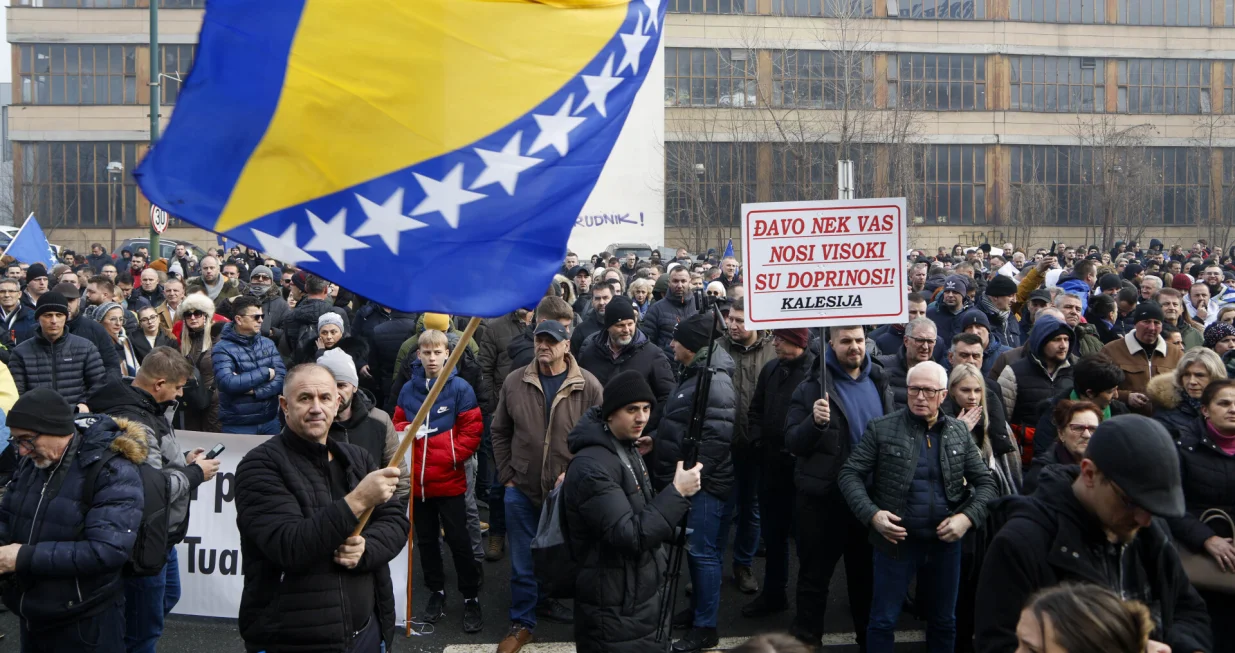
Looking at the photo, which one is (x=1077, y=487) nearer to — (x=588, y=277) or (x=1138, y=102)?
(x=588, y=277)

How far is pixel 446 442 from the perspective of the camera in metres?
7.51

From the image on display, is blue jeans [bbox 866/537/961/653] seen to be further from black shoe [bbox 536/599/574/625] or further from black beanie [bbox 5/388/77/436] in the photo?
black beanie [bbox 5/388/77/436]

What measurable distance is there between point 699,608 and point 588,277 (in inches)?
356

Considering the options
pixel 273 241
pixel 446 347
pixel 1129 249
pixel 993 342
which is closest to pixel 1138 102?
pixel 1129 249

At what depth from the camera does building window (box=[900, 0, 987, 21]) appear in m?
51.6

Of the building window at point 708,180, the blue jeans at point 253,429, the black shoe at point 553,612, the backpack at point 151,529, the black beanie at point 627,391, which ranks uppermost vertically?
the building window at point 708,180

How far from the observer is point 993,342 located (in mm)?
9625

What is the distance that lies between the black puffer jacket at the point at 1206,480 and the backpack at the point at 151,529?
4.81m

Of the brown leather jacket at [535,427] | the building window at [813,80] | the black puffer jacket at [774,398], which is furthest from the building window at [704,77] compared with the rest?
the brown leather jacket at [535,427]

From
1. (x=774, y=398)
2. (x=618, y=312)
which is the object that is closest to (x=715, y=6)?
(x=618, y=312)

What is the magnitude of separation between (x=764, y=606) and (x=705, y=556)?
0.92 metres

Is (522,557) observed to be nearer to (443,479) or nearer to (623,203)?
(443,479)

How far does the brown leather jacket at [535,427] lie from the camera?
7.27 m

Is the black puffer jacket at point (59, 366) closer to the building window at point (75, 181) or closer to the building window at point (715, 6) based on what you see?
the building window at point (715, 6)
